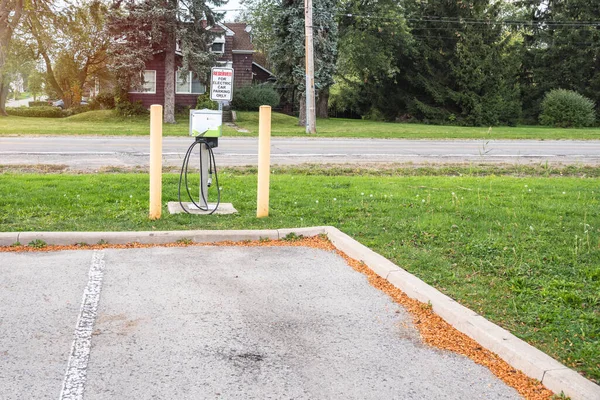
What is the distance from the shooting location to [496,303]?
5023mm

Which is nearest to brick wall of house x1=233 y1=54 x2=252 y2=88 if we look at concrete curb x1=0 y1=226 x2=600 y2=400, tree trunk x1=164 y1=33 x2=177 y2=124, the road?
tree trunk x1=164 y1=33 x2=177 y2=124

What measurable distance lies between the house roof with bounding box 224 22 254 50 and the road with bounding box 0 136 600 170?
2762 cm

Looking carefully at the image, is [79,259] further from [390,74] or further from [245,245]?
[390,74]

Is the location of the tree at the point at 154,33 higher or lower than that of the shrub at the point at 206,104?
higher

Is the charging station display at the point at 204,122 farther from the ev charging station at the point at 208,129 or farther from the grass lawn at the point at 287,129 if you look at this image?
the grass lawn at the point at 287,129

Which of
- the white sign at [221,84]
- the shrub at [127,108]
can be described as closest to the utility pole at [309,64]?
the shrub at [127,108]

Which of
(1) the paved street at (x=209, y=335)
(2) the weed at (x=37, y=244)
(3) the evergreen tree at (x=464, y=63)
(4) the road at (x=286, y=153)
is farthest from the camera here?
(3) the evergreen tree at (x=464, y=63)

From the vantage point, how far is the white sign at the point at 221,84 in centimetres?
851

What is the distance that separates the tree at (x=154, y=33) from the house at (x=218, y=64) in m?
1.36

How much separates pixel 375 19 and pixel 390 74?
425 centimetres

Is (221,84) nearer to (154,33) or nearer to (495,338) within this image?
(495,338)

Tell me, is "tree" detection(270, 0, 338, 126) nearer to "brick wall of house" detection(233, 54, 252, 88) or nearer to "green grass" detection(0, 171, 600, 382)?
"brick wall of house" detection(233, 54, 252, 88)

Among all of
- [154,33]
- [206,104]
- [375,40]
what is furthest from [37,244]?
[375,40]

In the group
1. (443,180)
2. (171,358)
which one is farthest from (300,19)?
(171,358)
